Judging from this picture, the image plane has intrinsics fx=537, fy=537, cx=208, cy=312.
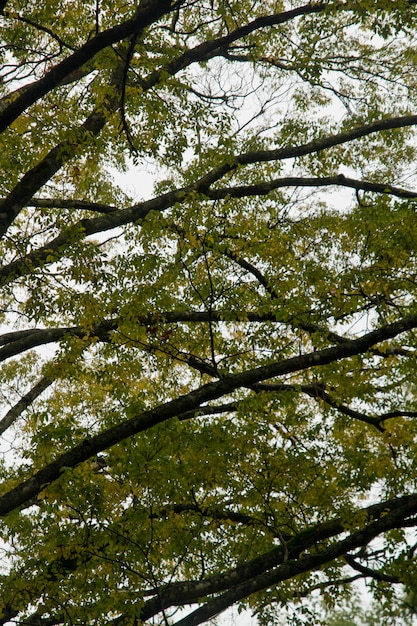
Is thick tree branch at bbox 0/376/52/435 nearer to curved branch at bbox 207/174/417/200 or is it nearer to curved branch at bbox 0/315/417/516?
curved branch at bbox 207/174/417/200

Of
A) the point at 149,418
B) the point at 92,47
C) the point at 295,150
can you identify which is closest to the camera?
the point at 92,47

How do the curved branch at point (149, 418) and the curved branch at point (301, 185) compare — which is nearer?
the curved branch at point (149, 418)

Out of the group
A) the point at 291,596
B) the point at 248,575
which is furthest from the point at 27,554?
the point at 291,596

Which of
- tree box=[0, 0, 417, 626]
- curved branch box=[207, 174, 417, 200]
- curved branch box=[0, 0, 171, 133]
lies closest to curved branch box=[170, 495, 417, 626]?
tree box=[0, 0, 417, 626]

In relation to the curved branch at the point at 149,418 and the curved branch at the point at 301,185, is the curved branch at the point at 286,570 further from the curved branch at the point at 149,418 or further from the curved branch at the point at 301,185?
the curved branch at the point at 301,185

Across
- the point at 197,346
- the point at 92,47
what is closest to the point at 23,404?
the point at 197,346

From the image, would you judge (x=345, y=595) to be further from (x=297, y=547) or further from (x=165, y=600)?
(x=165, y=600)

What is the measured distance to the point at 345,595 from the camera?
7.22 metres

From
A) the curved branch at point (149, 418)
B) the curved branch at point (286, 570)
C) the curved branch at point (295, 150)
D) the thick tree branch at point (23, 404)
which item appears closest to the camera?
the curved branch at point (149, 418)

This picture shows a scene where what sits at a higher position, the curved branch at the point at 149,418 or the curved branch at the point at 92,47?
the curved branch at the point at 92,47

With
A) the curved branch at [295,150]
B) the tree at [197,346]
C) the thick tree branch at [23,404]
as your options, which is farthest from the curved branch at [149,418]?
the thick tree branch at [23,404]

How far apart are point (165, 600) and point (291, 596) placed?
1840mm

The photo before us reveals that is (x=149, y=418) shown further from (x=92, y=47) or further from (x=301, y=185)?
(x=301, y=185)

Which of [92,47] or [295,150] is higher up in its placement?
[295,150]
